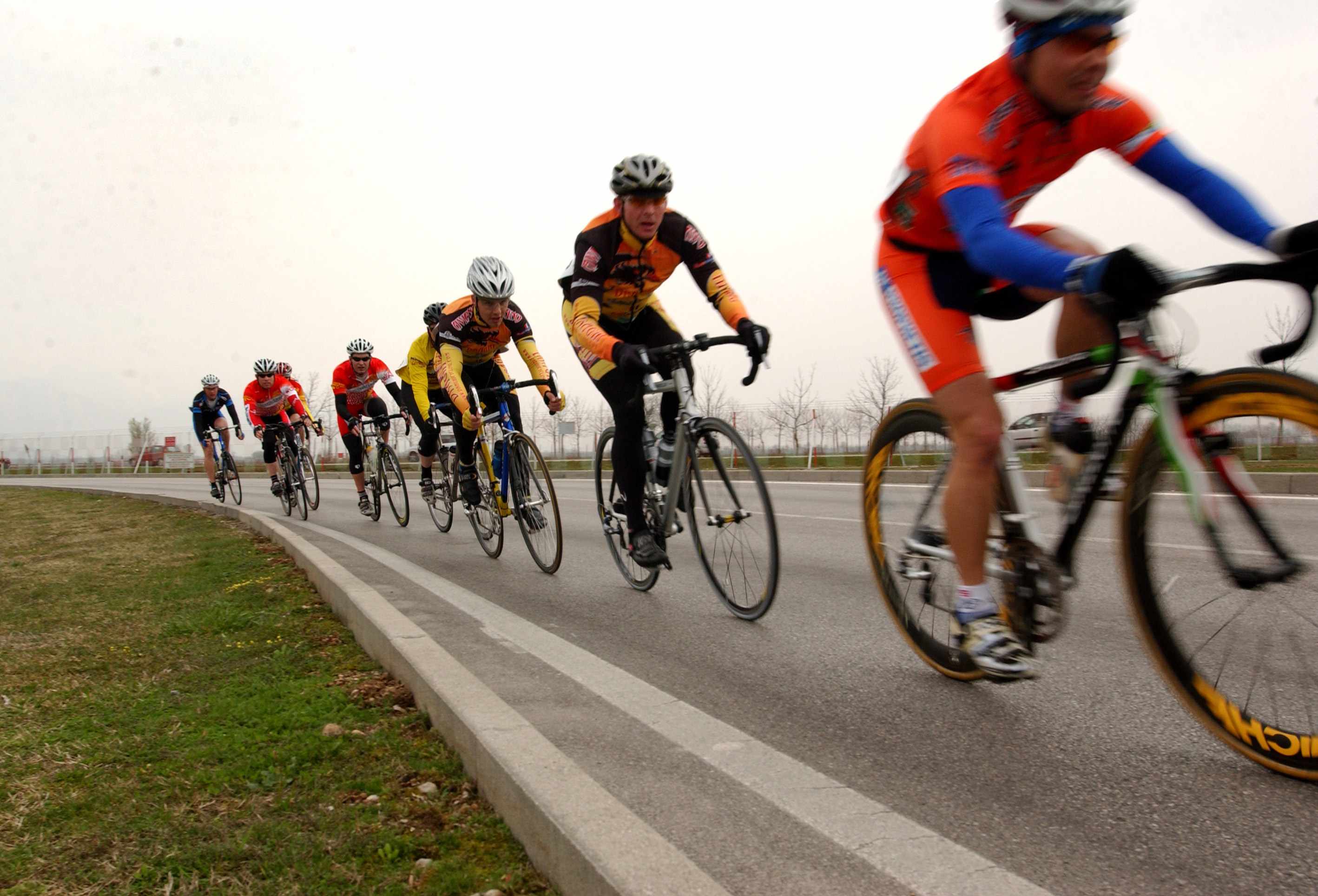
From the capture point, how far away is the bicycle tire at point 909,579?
3.17 meters

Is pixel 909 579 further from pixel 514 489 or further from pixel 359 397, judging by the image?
pixel 359 397

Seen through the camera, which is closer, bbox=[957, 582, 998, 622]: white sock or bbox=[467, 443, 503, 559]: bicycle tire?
bbox=[957, 582, 998, 622]: white sock

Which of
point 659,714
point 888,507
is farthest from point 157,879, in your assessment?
point 888,507

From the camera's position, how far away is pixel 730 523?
14.9ft

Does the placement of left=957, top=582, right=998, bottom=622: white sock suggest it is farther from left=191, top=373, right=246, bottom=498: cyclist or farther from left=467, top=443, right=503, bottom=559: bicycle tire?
left=191, top=373, right=246, bottom=498: cyclist

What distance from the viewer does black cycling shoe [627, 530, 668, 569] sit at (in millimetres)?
5051

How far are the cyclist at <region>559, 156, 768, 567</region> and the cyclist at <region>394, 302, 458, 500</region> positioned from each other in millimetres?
4158

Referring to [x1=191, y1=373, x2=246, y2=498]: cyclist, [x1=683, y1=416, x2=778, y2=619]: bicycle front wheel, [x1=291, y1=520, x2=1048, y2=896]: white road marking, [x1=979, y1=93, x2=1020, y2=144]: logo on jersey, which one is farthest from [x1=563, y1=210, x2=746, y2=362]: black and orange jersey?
[x1=191, y1=373, x2=246, y2=498]: cyclist

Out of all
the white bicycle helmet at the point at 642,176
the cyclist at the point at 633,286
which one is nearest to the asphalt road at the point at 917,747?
the cyclist at the point at 633,286

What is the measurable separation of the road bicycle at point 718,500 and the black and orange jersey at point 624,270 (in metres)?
0.39

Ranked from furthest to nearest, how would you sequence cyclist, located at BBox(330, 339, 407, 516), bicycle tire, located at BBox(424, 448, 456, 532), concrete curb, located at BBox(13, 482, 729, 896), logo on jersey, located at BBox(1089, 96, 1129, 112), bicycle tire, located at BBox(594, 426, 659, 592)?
cyclist, located at BBox(330, 339, 407, 516) → bicycle tire, located at BBox(424, 448, 456, 532) → bicycle tire, located at BBox(594, 426, 659, 592) → logo on jersey, located at BBox(1089, 96, 1129, 112) → concrete curb, located at BBox(13, 482, 729, 896)

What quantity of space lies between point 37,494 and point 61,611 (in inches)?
875

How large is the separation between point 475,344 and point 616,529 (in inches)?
128

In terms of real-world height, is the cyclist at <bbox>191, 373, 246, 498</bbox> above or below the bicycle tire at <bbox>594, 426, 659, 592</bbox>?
above
